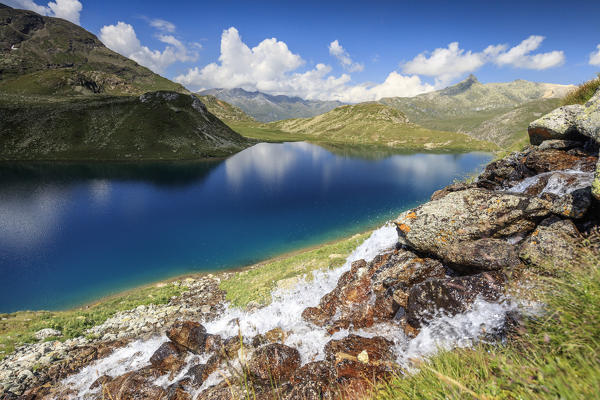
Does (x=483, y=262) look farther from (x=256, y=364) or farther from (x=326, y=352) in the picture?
(x=256, y=364)

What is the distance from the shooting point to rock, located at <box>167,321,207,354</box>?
10.6m

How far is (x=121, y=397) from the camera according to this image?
28.2 ft

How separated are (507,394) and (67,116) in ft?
516

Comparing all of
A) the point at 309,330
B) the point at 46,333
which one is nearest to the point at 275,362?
the point at 309,330

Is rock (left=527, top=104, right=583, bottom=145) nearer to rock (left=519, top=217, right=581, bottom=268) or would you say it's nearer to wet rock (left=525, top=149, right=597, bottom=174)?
wet rock (left=525, top=149, right=597, bottom=174)

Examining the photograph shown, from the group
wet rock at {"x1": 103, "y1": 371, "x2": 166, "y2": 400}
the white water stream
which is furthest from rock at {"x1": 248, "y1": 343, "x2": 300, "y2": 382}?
wet rock at {"x1": 103, "y1": 371, "x2": 166, "y2": 400}

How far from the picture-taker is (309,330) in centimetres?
1024

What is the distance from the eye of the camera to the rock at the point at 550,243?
23.5 feet

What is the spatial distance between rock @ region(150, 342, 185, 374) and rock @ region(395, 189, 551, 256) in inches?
425

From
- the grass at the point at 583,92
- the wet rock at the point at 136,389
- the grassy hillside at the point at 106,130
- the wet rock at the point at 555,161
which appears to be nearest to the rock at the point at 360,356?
the wet rock at the point at 136,389

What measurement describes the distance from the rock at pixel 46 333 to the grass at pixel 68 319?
0.64 ft

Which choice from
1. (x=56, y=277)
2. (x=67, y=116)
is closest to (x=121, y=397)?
(x=56, y=277)

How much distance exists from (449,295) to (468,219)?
354 centimetres

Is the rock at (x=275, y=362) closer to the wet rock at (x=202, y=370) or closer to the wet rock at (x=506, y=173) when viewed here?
the wet rock at (x=202, y=370)
